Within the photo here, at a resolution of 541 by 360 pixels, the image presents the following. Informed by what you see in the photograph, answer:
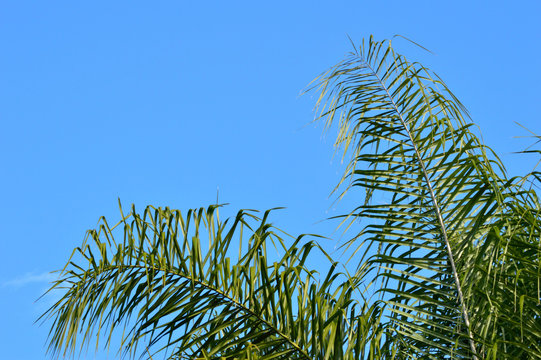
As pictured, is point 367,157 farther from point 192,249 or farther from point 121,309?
point 121,309

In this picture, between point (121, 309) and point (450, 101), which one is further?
point (450, 101)

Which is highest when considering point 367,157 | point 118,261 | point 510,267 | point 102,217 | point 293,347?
point 367,157

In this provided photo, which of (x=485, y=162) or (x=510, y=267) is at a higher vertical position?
(x=485, y=162)

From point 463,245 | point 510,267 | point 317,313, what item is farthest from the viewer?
point 510,267

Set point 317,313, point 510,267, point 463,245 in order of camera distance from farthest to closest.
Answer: point 510,267 → point 463,245 → point 317,313

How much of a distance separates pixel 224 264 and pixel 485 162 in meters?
1.31

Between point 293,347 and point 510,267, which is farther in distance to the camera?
point 510,267

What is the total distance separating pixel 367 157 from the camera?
348 centimetres

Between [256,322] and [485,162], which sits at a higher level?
[485,162]

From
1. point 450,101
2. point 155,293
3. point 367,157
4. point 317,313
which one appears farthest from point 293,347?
point 450,101

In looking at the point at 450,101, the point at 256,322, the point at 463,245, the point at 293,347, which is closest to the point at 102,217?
the point at 256,322

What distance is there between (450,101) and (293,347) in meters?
1.55

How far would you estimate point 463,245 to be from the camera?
307 cm

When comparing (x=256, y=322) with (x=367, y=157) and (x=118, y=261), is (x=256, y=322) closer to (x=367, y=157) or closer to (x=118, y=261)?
(x=118, y=261)
